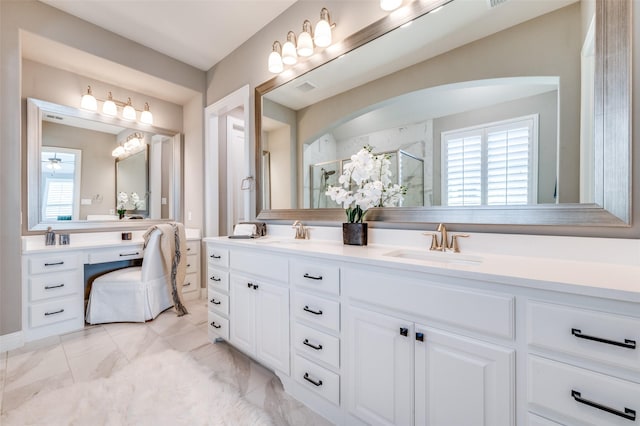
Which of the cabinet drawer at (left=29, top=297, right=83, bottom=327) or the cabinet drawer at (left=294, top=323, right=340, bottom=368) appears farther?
the cabinet drawer at (left=29, top=297, right=83, bottom=327)

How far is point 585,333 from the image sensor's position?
73cm

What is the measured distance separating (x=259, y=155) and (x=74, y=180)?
6.62ft

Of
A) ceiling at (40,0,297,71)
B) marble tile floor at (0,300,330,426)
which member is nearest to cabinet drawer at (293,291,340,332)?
marble tile floor at (0,300,330,426)

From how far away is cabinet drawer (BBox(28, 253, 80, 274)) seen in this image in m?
2.20

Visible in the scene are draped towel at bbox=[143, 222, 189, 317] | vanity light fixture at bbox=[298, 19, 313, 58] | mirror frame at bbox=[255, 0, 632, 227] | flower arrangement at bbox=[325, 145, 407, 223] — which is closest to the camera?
mirror frame at bbox=[255, 0, 632, 227]

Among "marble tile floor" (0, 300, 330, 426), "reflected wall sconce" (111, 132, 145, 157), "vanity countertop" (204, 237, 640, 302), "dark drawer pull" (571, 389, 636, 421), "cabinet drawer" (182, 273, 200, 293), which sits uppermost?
"reflected wall sconce" (111, 132, 145, 157)

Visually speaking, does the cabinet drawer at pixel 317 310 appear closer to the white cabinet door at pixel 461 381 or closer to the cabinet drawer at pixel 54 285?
the white cabinet door at pixel 461 381

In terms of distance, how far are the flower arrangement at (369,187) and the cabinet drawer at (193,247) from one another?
7.65 ft

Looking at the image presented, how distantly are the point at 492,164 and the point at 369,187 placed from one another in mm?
633

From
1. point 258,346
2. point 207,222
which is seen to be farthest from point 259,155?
point 258,346

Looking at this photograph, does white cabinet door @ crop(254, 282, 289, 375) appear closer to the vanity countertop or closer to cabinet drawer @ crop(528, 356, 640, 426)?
the vanity countertop

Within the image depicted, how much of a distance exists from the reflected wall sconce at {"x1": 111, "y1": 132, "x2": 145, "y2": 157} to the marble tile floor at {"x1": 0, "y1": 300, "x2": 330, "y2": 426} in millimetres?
1905

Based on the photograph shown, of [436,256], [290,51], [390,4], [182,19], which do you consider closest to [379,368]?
[436,256]

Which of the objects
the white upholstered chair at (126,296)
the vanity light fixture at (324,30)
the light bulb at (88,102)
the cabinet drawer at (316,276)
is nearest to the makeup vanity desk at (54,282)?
the white upholstered chair at (126,296)
